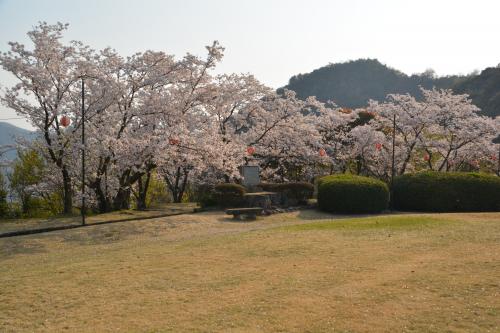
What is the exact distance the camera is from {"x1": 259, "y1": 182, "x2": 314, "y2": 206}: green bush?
1945 centimetres

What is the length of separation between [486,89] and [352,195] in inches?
1766

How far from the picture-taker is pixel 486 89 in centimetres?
5341

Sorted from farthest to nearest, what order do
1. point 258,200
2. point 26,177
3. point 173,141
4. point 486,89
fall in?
point 486,89 < point 26,177 < point 258,200 < point 173,141

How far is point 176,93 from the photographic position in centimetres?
1891

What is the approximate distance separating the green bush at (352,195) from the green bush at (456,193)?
5.34 feet

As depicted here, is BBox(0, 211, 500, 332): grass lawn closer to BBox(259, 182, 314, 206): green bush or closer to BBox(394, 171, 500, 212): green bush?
BBox(394, 171, 500, 212): green bush

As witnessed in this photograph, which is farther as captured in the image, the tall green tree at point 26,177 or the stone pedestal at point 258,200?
the tall green tree at point 26,177

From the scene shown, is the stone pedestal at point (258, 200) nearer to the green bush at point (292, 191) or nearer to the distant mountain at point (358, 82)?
the green bush at point (292, 191)

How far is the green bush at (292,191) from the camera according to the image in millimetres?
19453

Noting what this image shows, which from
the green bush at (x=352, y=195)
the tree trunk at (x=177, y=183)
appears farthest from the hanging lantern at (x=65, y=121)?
the green bush at (x=352, y=195)

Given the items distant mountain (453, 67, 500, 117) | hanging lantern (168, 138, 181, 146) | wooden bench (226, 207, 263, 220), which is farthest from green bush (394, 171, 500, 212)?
distant mountain (453, 67, 500, 117)

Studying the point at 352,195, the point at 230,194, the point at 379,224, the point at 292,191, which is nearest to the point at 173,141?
the point at 230,194

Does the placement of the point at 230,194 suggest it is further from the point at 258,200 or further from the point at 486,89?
the point at 486,89

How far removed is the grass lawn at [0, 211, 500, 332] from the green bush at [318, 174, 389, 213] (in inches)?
224
